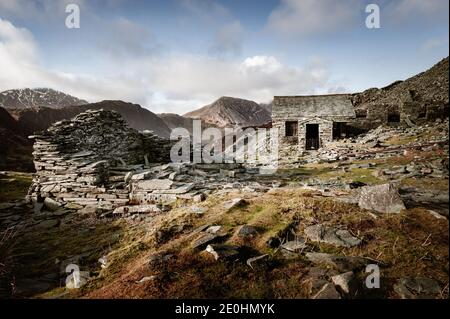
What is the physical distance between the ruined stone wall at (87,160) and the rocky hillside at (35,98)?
7254cm

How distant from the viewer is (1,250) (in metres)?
Answer: 6.19

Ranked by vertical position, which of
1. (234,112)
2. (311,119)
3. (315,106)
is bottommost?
(311,119)

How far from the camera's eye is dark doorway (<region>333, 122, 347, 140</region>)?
965 inches

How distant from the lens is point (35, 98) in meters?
83.8

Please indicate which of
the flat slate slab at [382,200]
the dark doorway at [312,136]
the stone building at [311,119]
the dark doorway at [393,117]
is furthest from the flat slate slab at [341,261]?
the dark doorway at [393,117]

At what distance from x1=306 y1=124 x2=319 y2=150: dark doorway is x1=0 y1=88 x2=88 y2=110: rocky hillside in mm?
71184

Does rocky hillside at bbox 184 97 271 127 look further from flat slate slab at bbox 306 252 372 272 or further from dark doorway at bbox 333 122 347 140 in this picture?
flat slate slab at bbox 306 252 372 272

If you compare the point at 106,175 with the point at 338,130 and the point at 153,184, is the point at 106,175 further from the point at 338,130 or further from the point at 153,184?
Result: the point at 338,130

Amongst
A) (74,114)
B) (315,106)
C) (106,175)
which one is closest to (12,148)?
(74,114)

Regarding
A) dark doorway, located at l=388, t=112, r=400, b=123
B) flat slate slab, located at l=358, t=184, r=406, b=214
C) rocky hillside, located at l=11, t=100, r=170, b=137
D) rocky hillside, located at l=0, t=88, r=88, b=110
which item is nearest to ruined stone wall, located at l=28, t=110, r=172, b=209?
flat slate slab, located at l=358, t=184, r=406, b=214

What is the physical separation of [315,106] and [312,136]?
290 centimetres

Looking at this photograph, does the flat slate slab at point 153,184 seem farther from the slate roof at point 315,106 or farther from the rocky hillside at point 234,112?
the rocky hillside at point 234,112
